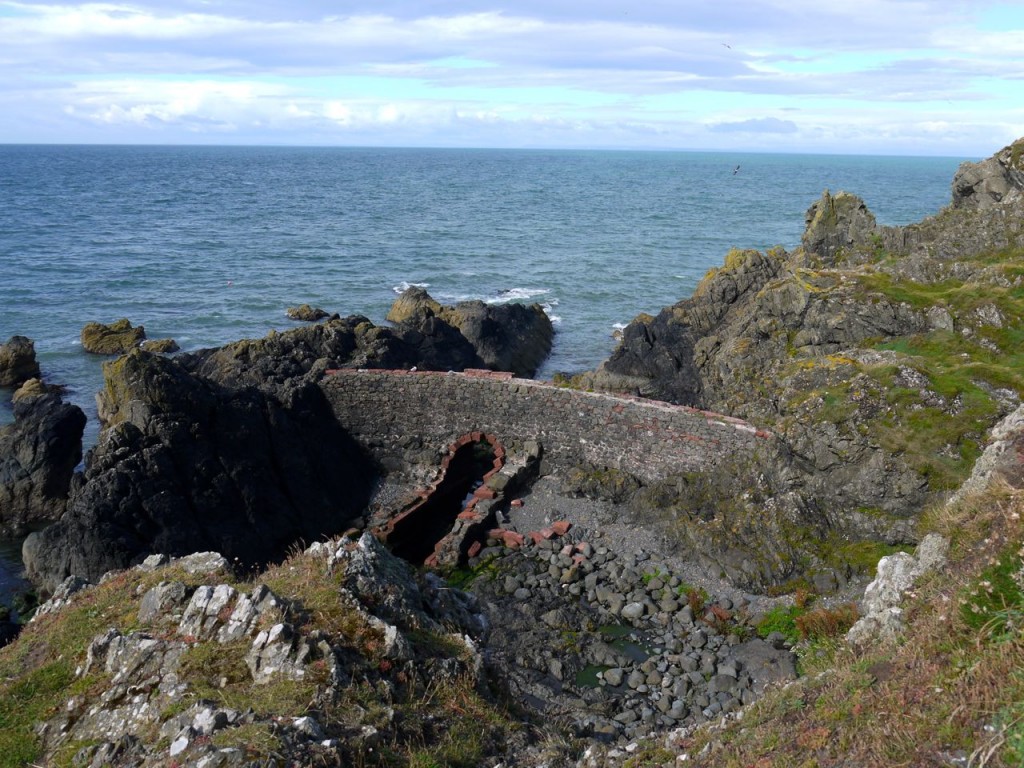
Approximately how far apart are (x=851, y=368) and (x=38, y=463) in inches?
980

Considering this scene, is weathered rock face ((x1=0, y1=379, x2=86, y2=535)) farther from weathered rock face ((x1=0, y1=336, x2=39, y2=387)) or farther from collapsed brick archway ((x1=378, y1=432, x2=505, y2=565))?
collapsed brick archway ((x1=378, y1=432, x2=505, y2=565))

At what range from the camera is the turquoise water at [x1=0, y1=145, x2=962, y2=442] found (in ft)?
164

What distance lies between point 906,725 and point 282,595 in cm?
797

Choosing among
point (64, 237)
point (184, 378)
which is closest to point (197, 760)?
point (184, 378)

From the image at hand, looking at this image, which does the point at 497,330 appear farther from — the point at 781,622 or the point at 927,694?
the point at 927,694

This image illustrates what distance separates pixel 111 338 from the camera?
4284 cm

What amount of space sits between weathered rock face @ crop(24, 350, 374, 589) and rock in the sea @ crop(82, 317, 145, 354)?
20.2 m

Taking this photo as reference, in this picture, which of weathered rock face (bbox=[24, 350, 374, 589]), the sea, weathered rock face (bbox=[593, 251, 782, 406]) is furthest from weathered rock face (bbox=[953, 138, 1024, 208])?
weathered rock face (bbox=[24, 350, 374, 589])

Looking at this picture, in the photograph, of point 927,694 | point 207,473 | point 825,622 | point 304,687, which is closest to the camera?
point 927,694

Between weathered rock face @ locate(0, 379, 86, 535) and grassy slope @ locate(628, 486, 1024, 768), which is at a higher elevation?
grassy slope @ locate(628, 486, 1024, 768)

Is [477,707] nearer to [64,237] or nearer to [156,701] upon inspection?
[156,701]

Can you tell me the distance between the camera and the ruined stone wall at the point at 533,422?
21.0 m

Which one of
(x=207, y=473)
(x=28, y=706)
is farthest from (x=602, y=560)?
(x=28, y=706)

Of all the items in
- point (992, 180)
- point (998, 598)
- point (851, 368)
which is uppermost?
A: point (992, 180)
